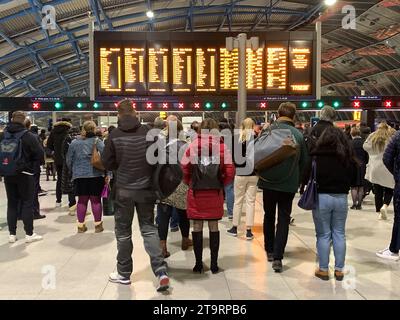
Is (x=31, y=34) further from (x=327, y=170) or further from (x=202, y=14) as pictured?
(x=327, y=170)

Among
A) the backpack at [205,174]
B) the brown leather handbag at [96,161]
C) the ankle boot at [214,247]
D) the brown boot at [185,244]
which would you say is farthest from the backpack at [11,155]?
the ankle boot at [214,247]

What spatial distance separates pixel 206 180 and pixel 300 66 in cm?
595

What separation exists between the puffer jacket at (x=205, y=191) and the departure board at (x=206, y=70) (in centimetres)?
506

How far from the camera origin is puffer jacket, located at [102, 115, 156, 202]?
4438 mm

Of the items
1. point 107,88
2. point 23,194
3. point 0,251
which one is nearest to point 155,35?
point 107,88

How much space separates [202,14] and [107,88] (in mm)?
16542

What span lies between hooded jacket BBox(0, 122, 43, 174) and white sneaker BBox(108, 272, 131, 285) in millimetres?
2317

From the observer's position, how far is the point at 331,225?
4727mm

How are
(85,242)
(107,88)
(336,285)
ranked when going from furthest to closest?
(107,88) < (85,242) < (336,285)

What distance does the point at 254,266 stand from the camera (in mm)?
5152

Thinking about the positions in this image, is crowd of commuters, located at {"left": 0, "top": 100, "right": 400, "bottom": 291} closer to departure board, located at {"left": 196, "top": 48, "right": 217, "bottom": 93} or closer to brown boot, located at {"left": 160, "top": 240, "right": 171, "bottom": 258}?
brown boot, located at {"left": 160, "top": 240, "right": 171, "bottom": 258}

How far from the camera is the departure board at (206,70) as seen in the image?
9734mm

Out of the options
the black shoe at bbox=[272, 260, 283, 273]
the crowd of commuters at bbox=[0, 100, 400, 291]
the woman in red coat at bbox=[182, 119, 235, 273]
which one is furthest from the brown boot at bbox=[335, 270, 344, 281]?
the woman in red coat at bbox=[182, 119, 235, 273]

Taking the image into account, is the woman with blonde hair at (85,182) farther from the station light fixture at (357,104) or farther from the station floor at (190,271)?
the station light fixture at (357,104)
